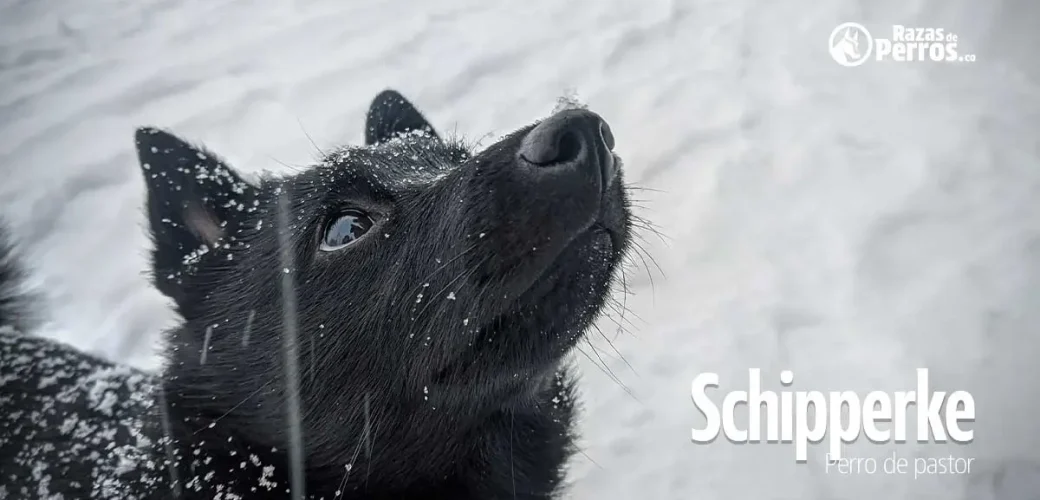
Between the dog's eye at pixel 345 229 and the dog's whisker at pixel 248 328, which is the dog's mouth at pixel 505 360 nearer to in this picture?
the dog's eye at pixel 345 229

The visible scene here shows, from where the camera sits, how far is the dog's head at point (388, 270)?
1220 millimetres

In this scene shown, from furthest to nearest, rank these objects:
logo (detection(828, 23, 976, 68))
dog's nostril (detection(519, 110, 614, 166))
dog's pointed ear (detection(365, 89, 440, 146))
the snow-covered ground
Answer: logo (detection(828, 23, 976, 68)) → the snow-covered ground → dog's pointed ear (detection(365, 89, 440, 146)) → dog's nostril (detection(519, 110, 614, 166))

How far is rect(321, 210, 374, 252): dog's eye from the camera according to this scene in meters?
1.51

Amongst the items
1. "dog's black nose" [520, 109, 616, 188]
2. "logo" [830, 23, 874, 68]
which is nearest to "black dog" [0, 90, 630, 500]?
"dog's black nose" [520, 109, 616, 188]

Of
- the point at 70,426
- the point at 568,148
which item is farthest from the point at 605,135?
the point at 70,426

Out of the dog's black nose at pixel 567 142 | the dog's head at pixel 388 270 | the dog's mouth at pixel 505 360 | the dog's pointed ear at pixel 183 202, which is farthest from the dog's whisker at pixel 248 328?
the dog's black nose at pixel 567 142

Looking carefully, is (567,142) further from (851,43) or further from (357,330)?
(851,43)

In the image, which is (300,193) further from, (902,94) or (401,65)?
(902,94)

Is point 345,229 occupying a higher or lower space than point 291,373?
higher

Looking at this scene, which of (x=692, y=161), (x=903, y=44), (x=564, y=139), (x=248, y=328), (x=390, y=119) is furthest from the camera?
(x=692, y=161)

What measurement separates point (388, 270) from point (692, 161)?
5.11 ft

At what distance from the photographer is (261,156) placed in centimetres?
262

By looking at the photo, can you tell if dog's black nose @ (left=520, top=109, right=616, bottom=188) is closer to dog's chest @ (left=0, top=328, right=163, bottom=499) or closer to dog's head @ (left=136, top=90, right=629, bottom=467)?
dog's head @ (left=136, top=90, right=629, bottom=467)

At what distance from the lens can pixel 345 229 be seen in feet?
4.99
